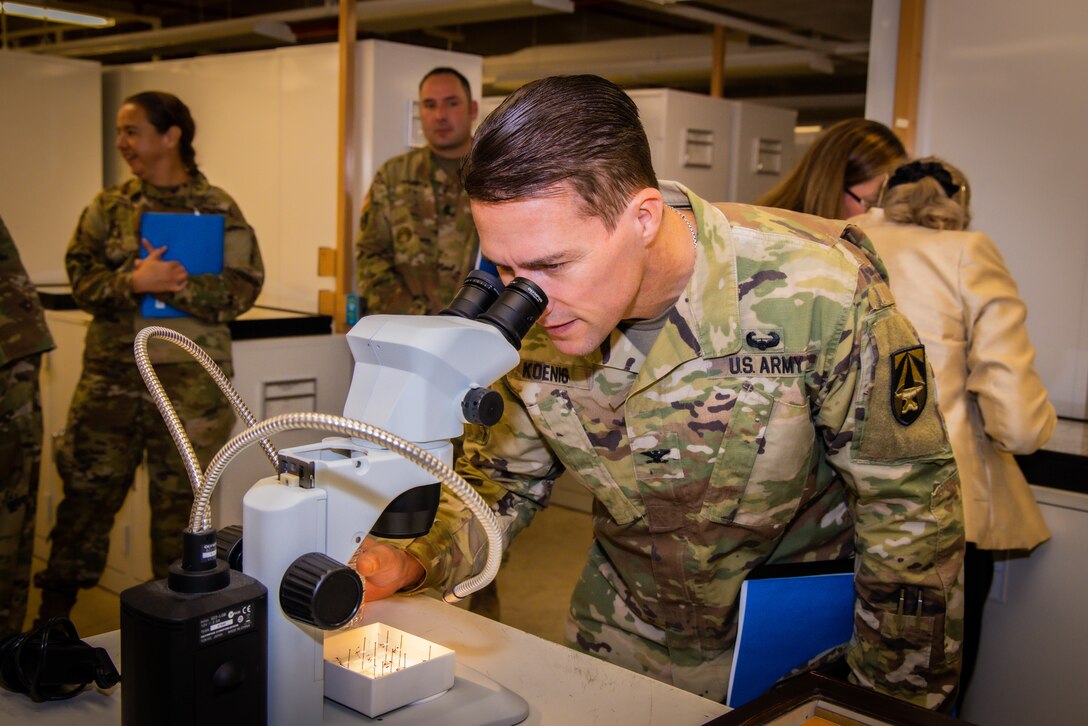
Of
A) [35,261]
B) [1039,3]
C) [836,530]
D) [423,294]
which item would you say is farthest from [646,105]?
[836,530]

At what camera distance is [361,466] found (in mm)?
866

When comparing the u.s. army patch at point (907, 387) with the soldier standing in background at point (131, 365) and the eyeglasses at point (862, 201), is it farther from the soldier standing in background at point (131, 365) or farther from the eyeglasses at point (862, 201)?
the soldier standing in background at point (131, 365)

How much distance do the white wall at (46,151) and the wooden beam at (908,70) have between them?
3.08 meters

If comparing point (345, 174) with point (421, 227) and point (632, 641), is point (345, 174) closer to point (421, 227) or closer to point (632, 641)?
point (421, 227)

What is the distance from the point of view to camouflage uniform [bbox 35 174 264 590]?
3.04 metres

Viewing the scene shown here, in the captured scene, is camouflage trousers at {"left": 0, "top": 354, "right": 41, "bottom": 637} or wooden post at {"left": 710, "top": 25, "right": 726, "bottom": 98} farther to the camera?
wooden post at {"left": 710, "top": 25, "right": 726, "bottom": 98}

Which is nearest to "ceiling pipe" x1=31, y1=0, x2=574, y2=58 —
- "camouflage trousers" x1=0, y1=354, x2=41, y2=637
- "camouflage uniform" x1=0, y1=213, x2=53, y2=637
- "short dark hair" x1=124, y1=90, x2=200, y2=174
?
"short dark hair" x1=124, y1=90, x2=200, y2=174

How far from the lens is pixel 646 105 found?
429 centimetres

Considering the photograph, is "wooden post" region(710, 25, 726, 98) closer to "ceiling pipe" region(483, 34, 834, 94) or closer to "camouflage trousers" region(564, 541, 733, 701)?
"ceiling pipe" region(483, 34, 834, 94)

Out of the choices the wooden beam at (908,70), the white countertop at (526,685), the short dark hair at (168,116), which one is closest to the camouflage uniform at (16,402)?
the short dark hair at (168,116)

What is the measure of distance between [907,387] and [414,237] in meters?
2.60

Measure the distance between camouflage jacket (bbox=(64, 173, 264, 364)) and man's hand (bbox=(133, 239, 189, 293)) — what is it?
27mm

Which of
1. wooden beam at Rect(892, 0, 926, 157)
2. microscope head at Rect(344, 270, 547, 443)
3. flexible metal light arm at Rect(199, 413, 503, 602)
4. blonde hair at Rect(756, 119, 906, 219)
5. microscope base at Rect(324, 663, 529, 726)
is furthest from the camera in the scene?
wooden beam at Rect(892, 0, 926, 157)

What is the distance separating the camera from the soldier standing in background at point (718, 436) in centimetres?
118
